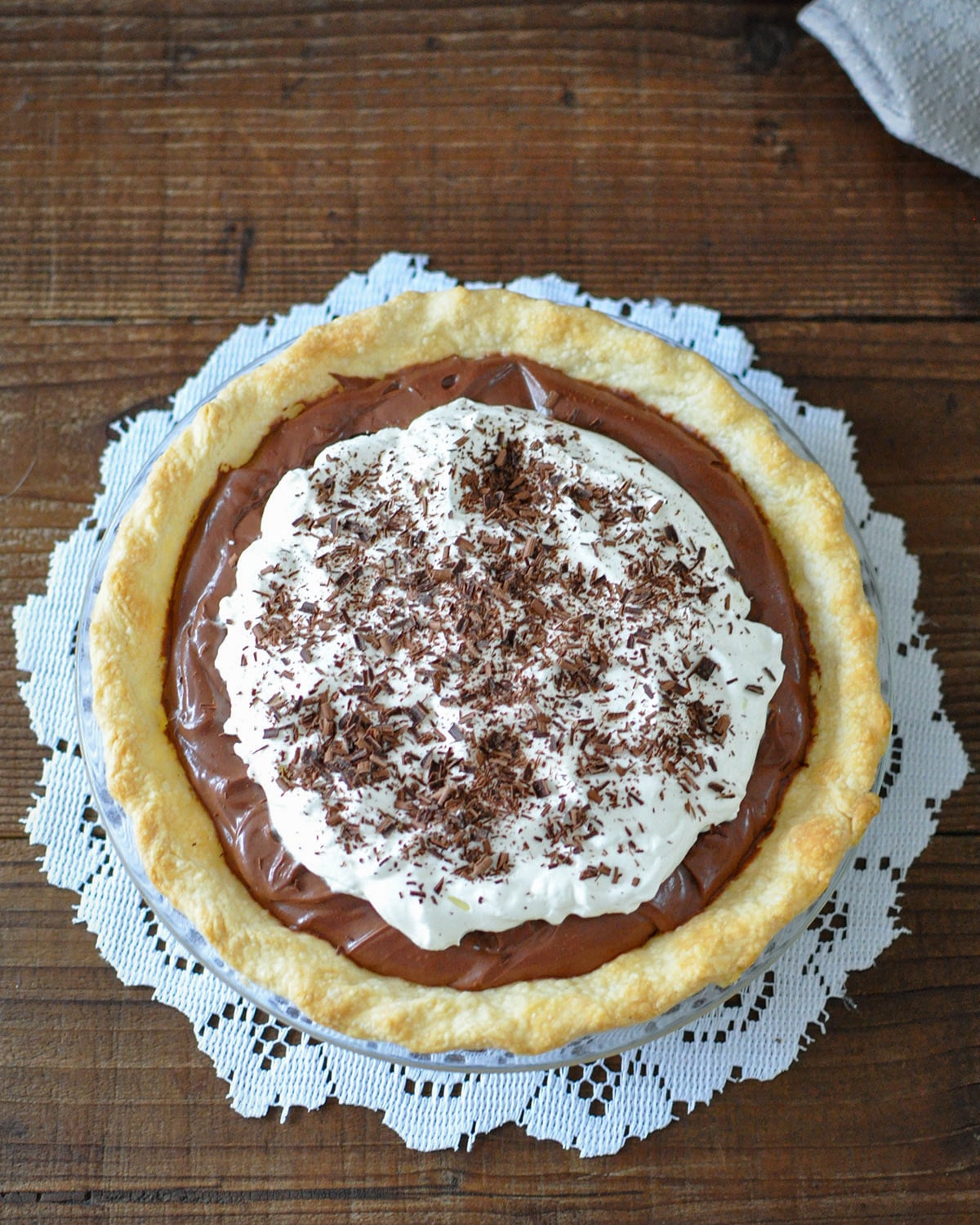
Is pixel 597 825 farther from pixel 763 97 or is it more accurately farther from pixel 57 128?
pixel 57 128

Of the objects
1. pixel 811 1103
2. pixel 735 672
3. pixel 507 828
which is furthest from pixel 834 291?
pixel 811 1103

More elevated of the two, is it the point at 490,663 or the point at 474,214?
the point at 474,214

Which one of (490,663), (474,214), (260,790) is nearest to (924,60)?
(474,214)

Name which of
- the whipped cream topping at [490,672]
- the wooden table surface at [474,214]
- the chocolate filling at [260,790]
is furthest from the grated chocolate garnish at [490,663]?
the wooden table surface at [474,214]

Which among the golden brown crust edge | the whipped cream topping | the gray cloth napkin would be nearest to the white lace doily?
the golden brown crust edge

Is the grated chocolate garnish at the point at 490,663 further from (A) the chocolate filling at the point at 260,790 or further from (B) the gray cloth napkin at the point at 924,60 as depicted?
(B) the gray cloth napkin at the point at 924,60

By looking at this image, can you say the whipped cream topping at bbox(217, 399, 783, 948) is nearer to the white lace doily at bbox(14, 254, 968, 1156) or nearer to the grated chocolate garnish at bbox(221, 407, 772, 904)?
the grated chocolate garnish at bbox(221, 407, 772, 904)

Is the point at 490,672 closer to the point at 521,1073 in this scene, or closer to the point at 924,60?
the point at 521,1073

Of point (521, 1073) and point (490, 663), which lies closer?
point (490, 663)
